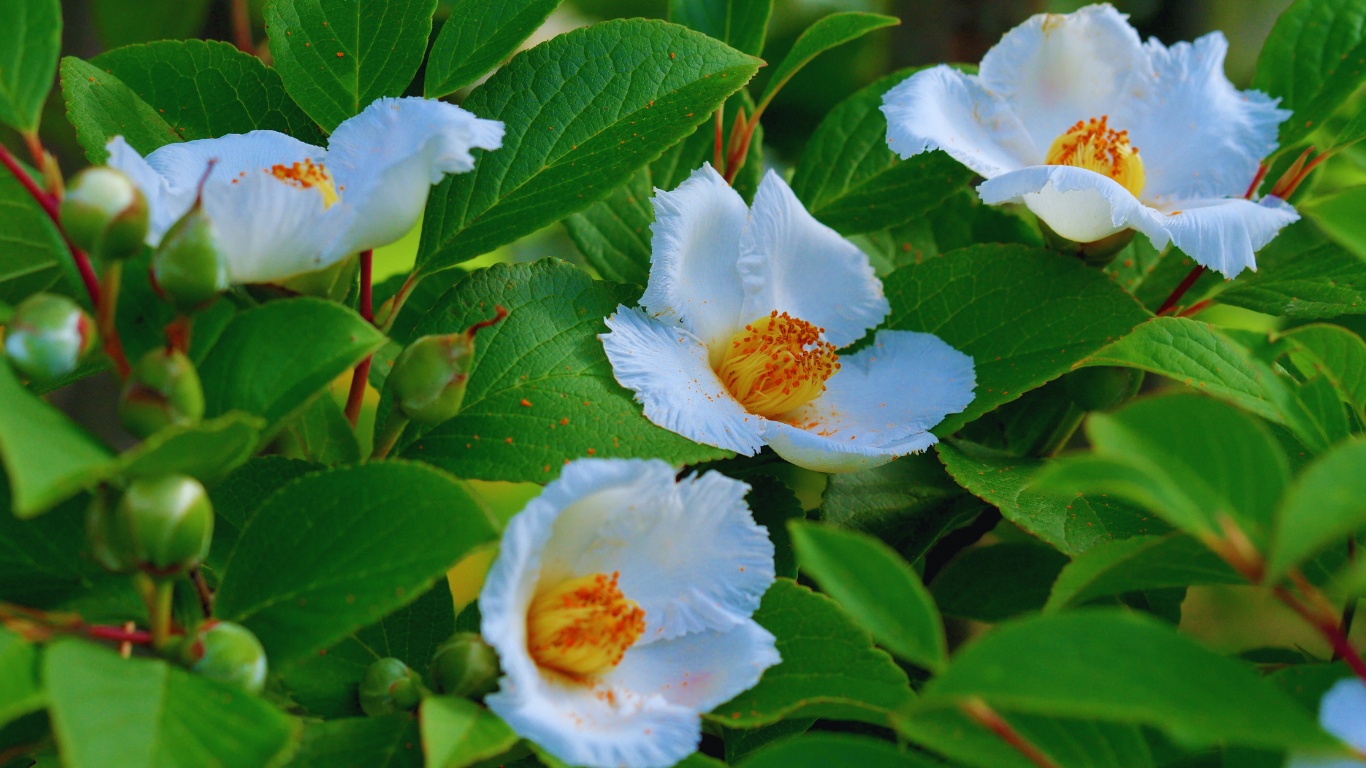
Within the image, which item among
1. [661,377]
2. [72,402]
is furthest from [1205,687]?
[72,402]

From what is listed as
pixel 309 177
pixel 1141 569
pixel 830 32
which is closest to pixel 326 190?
pixel 309 177

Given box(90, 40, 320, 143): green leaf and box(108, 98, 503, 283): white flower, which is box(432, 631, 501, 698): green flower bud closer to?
box(108, 98, 503, 283): white flower

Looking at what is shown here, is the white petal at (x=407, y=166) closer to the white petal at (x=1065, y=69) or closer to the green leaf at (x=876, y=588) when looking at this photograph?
the green leaf at (x=876, y=588)

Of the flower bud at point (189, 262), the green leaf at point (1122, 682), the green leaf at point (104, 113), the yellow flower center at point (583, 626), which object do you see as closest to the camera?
the green leaf at point (1122, 682)

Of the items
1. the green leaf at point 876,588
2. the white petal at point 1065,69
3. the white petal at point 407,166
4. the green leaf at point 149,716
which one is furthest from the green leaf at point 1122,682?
the white petal at point 1065,69

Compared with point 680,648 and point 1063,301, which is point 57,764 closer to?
point 680,648
